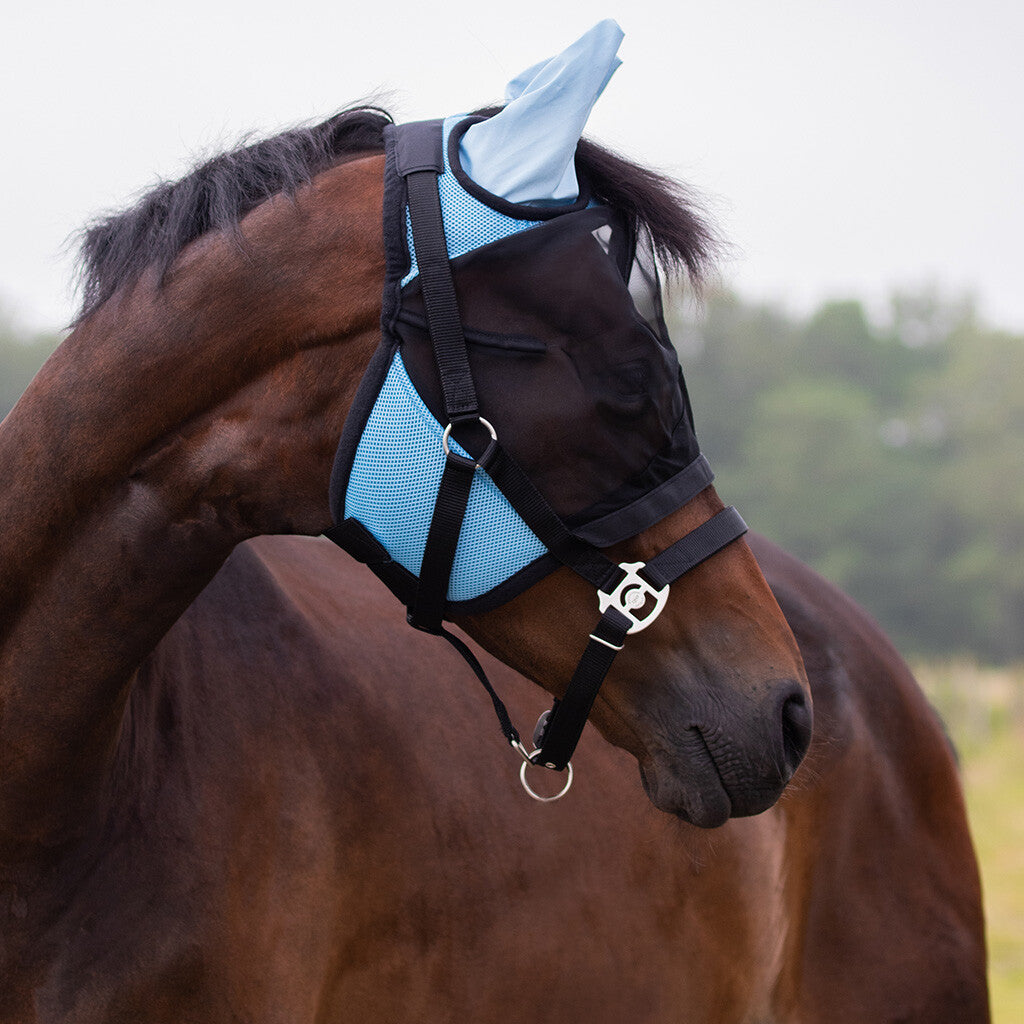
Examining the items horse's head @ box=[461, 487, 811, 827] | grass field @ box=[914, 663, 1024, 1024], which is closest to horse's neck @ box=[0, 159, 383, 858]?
horse's head @ box=[461, 487, 811, 827]

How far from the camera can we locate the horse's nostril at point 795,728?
5.89 feet

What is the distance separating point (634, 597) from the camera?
1.77 metres

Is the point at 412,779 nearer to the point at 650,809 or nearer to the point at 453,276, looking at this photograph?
the point at 650,809

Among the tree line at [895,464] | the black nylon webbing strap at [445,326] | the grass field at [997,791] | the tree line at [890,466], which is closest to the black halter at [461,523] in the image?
the black nylon webbing strap at [445,326]

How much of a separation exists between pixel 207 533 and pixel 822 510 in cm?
4977

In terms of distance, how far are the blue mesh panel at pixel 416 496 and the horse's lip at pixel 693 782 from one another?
1.37 ft

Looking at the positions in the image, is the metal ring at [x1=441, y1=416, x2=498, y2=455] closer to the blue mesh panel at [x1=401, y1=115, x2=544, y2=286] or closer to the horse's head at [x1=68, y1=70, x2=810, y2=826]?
the horse's head at [x1=68, y1=70, x2=810, y2=826]

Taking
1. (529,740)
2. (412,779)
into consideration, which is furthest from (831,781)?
(412,779)

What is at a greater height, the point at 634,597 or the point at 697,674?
the point at 634,597

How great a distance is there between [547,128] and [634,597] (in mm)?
794

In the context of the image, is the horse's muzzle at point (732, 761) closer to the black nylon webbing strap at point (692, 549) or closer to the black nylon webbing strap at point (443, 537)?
the black nylon webbing strap at point (692, 549)

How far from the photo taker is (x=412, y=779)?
2.46 metres

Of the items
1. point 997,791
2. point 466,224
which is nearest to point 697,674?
point 466,224

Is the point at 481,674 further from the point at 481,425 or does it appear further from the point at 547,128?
the point at 547,128
